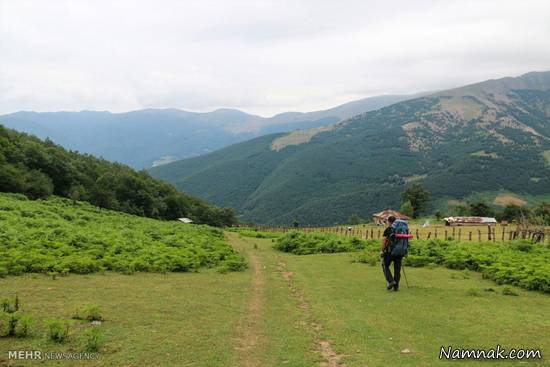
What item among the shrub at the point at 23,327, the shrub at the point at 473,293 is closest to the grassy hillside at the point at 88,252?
the shrub at the point at 23,327

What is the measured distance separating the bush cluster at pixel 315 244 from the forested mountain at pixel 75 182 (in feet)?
113

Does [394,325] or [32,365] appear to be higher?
[32,365]

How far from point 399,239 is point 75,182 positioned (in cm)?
6318

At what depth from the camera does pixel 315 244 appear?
30.6 metres

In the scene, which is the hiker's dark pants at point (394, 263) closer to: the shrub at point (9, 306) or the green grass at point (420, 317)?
the green grass at point (420, 317)

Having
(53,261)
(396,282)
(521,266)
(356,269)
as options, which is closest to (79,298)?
(53,261)

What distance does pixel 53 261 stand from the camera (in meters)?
15.4

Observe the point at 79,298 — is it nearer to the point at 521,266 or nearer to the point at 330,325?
the point at 330,325

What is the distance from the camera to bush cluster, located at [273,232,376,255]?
29.5m

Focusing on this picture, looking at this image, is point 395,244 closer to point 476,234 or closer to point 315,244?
point 315,244

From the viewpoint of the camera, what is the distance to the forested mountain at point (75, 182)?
52.5 metres

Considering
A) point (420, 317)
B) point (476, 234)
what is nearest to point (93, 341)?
point (420, 317)

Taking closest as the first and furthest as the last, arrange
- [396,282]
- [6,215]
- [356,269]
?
[396,282] → [356,269] → [6,215]

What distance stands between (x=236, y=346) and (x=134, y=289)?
6.10m
